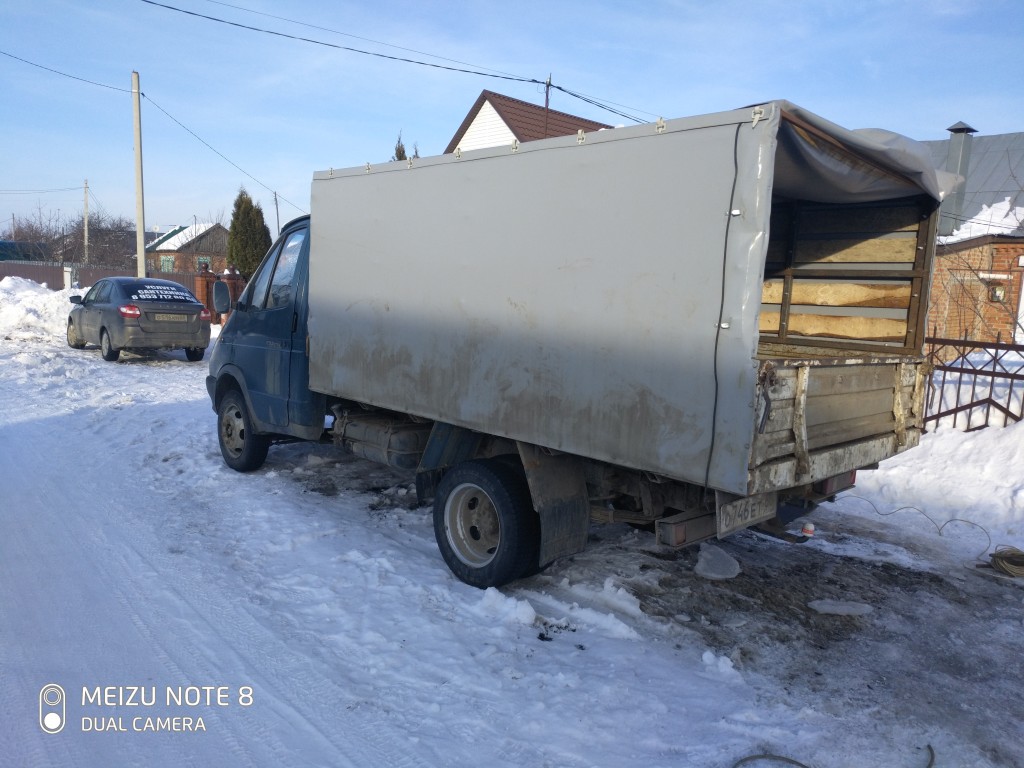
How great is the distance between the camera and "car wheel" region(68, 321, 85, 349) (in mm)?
16116

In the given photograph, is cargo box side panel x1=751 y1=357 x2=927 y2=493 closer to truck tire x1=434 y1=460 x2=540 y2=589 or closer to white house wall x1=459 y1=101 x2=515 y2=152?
truck tire x1=434 y1=460 x2=540 y2=589

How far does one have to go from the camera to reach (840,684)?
3.72 metres

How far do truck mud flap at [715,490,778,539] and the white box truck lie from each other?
0.02m

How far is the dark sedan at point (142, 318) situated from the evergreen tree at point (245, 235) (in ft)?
58.4

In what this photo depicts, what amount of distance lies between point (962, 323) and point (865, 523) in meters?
11.8

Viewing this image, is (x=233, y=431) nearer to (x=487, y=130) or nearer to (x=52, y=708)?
(x=52, y=708)

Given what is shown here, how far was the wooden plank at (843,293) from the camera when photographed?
212 inches

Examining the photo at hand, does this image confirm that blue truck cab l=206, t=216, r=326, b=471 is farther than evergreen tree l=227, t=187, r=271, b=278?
No

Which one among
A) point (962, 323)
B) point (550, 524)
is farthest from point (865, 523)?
point (962, 323)

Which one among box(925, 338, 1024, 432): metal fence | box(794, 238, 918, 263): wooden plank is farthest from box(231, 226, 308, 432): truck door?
box(925, 338, 1024, 432): metal fence

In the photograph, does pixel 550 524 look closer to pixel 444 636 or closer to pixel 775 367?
pixel 444 636

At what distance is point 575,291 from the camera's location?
3951mm

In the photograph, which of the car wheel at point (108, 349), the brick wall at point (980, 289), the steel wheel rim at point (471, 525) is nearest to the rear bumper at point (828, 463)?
the steel wheel rim at point (471, 525)

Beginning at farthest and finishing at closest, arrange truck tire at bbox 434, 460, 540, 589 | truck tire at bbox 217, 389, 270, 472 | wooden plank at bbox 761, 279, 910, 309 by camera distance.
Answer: truck tire at bbox 217, 389, 270, 472 → wooden plank at bbox 761, 279, 910, 309 → truck tire at bbox 434, 460, 540, 589
